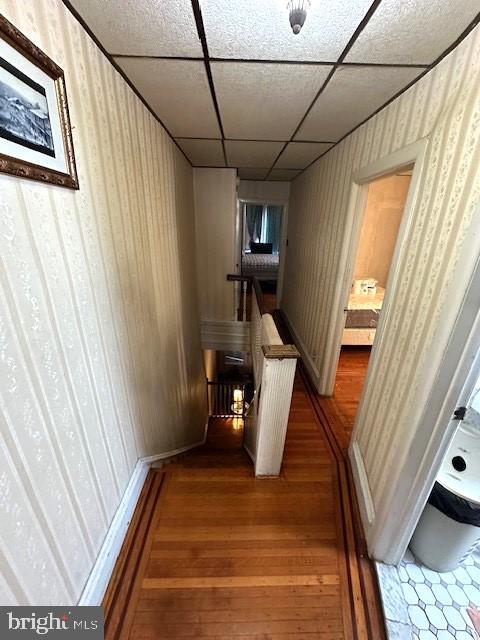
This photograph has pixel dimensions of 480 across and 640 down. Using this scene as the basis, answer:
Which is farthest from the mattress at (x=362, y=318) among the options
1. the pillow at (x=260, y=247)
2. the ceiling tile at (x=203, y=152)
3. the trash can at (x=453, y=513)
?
the pillow at (x=260, y=247)

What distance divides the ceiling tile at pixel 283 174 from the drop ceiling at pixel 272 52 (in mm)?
1694

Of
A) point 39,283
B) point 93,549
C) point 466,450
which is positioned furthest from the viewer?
point 466,450

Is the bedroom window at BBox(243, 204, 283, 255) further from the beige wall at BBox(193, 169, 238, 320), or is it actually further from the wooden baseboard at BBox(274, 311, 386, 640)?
the wooden baseboard at BBox(274, 311, 386, 640)

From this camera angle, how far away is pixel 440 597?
114 cm

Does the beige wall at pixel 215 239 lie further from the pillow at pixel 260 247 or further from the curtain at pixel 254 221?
the curtain at pixel 254 221

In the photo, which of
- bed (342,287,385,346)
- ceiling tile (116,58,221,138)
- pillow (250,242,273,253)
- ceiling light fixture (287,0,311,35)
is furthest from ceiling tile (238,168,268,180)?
pillow (250,242,273,253)

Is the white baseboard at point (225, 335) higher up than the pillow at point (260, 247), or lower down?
lower down

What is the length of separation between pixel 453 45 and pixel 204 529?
2.47 meters

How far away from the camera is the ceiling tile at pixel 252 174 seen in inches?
136

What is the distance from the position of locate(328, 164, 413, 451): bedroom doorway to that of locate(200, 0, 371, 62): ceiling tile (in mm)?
2073

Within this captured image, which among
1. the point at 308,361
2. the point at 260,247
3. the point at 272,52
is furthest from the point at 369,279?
the point at 260,247

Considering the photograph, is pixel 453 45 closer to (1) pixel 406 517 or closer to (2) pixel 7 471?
(1) pixel 406 517

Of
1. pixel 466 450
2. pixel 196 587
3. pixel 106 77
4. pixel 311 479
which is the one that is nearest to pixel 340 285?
pixel 466 450

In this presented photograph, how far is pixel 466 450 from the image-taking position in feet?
3.99
